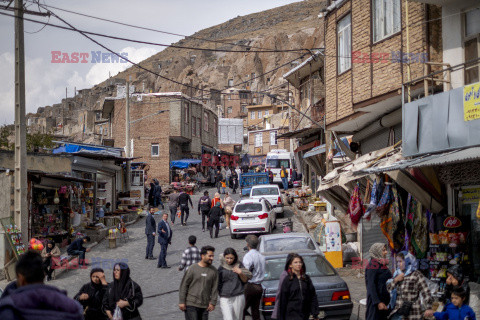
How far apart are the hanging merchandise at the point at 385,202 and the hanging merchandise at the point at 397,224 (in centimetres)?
12

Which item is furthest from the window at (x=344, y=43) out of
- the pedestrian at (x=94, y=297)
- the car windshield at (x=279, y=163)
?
the car windshield at (x=279, y=163)

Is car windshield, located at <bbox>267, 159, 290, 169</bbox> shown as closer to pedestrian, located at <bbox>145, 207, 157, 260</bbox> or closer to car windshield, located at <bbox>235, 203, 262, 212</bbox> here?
car windshield, located at <bbox>235, 203, 262, 212</bbox>

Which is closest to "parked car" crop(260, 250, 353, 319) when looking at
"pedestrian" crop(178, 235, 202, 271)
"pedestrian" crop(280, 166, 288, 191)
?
"pedestrian" crop(178, 235, 202, 271)

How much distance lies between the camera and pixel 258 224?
72.4 feet

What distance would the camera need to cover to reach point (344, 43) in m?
17.2

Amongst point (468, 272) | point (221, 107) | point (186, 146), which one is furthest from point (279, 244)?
point (221, 107)

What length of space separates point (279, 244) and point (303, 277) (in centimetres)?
527

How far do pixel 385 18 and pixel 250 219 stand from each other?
34.0 ft

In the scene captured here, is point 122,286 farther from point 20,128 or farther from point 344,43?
point 344,43

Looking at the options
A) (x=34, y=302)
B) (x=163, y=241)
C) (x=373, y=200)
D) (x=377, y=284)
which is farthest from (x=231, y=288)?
(x=163, y=241)

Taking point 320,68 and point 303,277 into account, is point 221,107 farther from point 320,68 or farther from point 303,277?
point 303,277

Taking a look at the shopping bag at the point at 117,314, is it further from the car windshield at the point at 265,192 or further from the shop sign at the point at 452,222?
the car windshield at the point at 265,192

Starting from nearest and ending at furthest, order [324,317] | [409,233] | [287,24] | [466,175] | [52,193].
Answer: [324,317] < [466,175] < [409,233] < [52,193] < [287,24]

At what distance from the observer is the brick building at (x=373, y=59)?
13.0m
